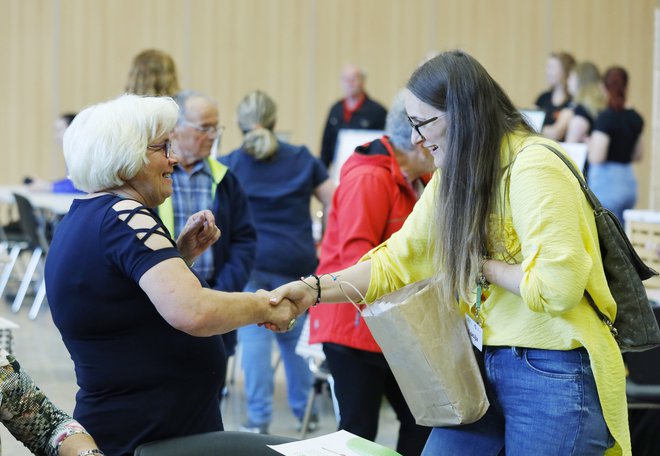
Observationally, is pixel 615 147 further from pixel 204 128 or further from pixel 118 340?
pixel 118 340

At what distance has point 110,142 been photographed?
195 centimetres

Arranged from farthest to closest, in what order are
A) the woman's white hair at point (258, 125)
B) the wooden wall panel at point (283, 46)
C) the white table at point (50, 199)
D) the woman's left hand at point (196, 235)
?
1. the wooden wall panel at point (283, 46)
2. the white table at point (50, 199)
3. the woman's white hair at point (258, 125)
4. the woman's left hand at point (196, 235)

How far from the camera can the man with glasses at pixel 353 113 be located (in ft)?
28.5

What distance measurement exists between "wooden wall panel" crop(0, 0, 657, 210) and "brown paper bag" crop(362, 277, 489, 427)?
8.71 metres

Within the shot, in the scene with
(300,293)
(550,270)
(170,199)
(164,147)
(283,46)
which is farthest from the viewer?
(283,46)

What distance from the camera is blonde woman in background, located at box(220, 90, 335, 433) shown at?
14.8 feet

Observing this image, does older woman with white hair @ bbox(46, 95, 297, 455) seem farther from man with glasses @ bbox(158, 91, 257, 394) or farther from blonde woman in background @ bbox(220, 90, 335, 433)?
blonde woman in background @ bbox(220, 90, 335, 433)

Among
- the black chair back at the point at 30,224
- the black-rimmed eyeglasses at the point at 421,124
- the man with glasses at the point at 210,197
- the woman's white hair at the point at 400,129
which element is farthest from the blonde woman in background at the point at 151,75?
the black chair back at the point at 30,224

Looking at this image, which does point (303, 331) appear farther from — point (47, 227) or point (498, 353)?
point (47, 227)

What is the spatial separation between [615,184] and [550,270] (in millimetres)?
5534

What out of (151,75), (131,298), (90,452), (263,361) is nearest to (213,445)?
(90,452)

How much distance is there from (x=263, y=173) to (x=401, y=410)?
188 centimetres

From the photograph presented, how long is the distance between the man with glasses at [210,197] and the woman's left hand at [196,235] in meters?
1.20

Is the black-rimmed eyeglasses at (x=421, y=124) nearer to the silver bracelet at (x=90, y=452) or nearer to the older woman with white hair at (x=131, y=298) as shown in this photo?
the older woman with white hair at (x=131, y=298)
